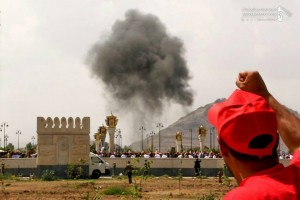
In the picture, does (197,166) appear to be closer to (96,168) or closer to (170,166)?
(170,166)

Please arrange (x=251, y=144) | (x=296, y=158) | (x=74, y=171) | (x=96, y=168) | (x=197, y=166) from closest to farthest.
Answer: (x=251, y=144) < (x=296, y=158) < (x=74, y=171) < (x=96, y=168) < (x=197, y=166)

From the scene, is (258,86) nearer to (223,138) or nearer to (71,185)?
(223,138)

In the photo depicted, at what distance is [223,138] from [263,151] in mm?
148

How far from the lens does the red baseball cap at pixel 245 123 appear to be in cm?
244

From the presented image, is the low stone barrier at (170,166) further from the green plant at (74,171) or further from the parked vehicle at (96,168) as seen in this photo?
the green plant at (74,171)

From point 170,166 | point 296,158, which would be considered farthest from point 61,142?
point 296,158

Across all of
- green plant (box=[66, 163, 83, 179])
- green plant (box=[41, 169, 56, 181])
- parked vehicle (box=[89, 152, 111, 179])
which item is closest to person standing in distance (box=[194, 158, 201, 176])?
parked vehicle (box=[89, 152, 111, 179])

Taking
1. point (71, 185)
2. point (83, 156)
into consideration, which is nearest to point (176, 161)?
point (83, 156)

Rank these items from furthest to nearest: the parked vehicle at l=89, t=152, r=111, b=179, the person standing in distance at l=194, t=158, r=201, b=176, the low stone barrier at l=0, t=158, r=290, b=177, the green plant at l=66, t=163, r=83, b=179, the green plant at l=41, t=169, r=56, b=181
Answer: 1. the low stone barrier at l=0, t=158, r=290, b=177
2. the person standing in distance at l=194, t=158, r=201, b=176
3. the parked vehicle at l=89, t=152, r=111, b=179
4. the green plant at l=41, t=169, r=56, b=181
5. the green plant at l=66, t=163, r=83, b=179

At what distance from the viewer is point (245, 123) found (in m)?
2.44

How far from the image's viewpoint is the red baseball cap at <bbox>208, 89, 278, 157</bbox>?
2.44m

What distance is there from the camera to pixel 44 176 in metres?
32.1

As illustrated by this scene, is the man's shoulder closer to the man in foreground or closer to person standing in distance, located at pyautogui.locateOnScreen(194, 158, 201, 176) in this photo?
the man in foreground

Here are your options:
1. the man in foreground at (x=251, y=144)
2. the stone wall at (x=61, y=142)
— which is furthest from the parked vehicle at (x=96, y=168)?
the man in foreground at (x=251, y=144)
